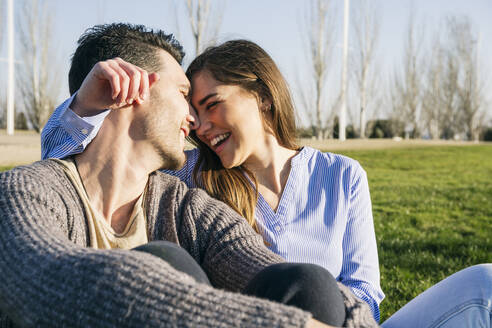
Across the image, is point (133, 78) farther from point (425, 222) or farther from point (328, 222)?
point (425, 222)

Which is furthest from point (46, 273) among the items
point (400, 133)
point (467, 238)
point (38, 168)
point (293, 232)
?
point (400, 133)

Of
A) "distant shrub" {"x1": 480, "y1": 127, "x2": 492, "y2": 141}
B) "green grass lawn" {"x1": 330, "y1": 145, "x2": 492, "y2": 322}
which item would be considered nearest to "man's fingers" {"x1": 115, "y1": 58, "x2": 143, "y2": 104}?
"green grass lawn" {"x1": 330, "y1": 145, "x2": 492, "y2": 322}

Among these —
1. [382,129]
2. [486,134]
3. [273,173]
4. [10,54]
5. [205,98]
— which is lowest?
[486,134]

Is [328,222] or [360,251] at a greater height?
[328,222]

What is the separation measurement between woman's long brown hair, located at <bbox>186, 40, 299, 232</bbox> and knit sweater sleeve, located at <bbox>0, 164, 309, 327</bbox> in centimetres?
131

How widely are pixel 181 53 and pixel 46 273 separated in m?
1.77

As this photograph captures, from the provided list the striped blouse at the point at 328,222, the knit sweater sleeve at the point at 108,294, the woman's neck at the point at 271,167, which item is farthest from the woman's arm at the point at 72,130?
the woman's neck at the point at 271,167

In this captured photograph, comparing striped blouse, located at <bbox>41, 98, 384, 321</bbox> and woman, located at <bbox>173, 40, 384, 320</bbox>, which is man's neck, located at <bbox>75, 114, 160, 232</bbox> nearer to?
striped blouse, located at <bbox>41, 98, 384, 321</bbox>

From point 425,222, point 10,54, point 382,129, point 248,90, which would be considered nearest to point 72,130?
point 248,90

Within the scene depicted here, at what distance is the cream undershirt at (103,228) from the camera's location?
2.00m

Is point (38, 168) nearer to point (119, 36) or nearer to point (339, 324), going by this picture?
point (119, 36)

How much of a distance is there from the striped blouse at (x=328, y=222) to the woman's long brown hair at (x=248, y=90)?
18cm

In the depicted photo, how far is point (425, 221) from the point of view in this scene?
710cm

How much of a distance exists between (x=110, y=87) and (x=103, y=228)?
2.02 feet
